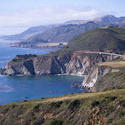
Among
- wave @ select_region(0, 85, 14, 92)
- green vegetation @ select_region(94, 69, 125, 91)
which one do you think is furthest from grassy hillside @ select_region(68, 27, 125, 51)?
green vegetation @ select_region(94, 69, 125, 91)

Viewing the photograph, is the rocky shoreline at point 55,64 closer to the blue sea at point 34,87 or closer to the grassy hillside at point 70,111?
the blue sea at point 34,87

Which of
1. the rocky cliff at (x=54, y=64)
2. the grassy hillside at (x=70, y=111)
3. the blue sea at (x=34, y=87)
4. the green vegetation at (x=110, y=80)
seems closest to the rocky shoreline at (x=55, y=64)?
the rocky cliff at (x=54, y=64)

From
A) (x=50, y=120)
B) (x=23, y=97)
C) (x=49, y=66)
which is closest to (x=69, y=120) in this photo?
(x=50, y=120)

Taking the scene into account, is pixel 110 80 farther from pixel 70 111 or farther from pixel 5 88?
pixel 70 111

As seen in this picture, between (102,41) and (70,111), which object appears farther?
(102,41)

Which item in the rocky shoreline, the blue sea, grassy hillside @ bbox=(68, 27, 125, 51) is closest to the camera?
the blue sea

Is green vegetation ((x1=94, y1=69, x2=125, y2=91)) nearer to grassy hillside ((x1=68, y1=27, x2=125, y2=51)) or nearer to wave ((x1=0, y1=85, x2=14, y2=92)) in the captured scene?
wave ((x1=0, y1=85, x2=14, y2=92))

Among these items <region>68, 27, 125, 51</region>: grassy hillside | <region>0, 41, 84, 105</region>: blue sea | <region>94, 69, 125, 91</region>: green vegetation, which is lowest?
<region>0, 41, 84, 105</region>: blue sea

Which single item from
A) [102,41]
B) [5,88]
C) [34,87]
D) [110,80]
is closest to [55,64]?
[102,41]
